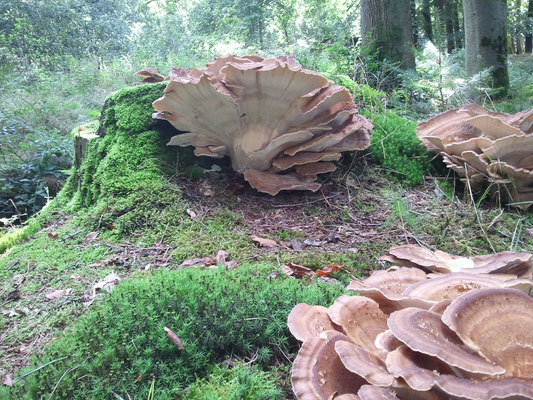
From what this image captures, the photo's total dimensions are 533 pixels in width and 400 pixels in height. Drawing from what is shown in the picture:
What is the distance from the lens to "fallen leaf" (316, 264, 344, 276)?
2.64 metres

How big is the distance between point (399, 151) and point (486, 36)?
5.32 meters

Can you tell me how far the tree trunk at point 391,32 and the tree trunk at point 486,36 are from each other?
1.71 meters

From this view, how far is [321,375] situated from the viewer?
1.46m

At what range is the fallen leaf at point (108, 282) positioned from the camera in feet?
8.39

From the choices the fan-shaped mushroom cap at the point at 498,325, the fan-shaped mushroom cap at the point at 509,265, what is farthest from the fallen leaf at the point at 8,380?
the fan-shaped mushroom cap at the point at 509,265

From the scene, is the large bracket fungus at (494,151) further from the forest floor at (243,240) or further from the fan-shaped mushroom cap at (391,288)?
the fan-shaped mushroom cap at (391,288)

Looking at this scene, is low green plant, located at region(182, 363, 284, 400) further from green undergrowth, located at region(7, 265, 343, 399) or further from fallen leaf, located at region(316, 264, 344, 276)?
fallen leaf, located at region(316, 264, 344, 276)

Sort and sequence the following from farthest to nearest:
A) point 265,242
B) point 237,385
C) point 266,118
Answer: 1. point 266,118
2. point 265,242
3. point 237,385

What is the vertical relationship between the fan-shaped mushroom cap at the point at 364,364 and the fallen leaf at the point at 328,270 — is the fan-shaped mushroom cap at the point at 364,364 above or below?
above

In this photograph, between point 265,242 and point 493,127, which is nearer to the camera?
point 265,242

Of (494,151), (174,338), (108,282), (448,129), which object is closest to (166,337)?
(174,338)

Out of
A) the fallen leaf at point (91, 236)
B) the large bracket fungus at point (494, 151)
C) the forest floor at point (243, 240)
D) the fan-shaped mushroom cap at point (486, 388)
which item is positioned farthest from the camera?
the large bracket fungus at point (494, 151)

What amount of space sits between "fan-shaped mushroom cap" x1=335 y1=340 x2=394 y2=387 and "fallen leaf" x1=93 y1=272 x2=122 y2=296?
1693mm

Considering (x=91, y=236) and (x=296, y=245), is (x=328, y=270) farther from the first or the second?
(x=91, y=236)
